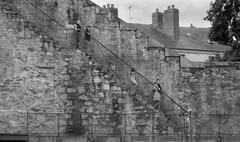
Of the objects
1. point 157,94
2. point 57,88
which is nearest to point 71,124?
point 57,88

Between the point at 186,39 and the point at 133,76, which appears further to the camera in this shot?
the point at 186,39

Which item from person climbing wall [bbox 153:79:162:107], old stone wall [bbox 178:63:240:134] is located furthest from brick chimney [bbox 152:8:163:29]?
person climbing wall [bbox 153:79:162:107]

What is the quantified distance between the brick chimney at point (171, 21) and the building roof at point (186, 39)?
0.47 metres

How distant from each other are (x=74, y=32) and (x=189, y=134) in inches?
238

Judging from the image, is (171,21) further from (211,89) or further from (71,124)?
(71,124)

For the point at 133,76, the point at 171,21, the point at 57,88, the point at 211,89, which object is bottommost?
the point at 211,89

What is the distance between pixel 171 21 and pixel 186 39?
14.5 ft

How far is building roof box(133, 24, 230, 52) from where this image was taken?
46.2 m

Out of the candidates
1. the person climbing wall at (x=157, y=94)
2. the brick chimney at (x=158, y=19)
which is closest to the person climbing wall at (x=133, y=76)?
the person climbing wall at (x=157, y=94)

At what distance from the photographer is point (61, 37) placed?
1994 cm

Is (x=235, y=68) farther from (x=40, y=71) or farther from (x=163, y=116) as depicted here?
(x=40, y=71)

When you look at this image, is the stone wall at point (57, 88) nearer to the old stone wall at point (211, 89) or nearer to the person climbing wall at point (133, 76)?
the person climbing wall at point (133, 76)

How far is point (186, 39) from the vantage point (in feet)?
163

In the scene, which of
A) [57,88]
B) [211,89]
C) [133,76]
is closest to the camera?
[57,88]
